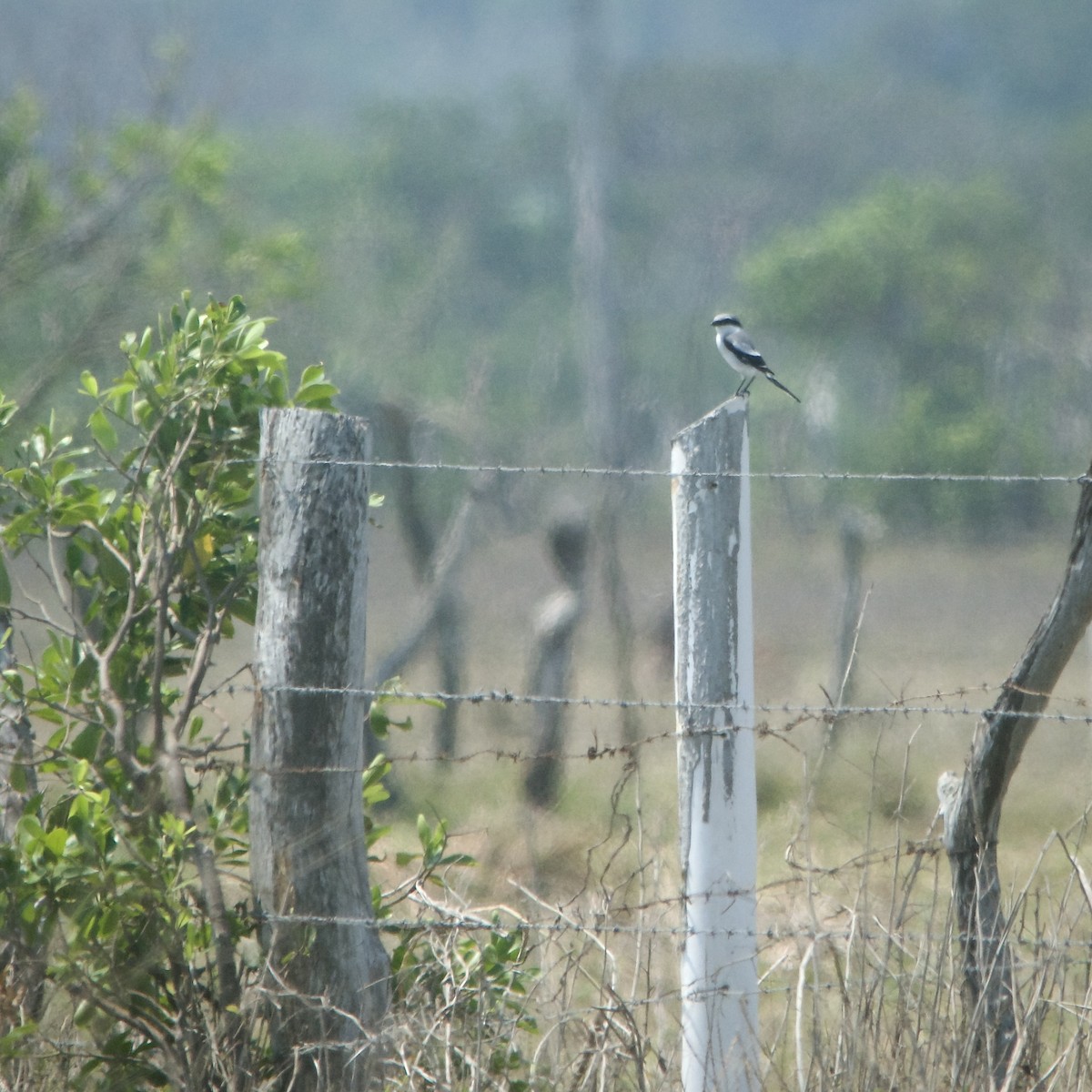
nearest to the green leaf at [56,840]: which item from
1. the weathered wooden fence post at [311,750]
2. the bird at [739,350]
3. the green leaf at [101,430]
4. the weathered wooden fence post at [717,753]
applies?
the weathered wooden fence post at [311,750]

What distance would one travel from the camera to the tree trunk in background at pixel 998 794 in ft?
A: 9.82

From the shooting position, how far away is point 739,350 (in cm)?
420

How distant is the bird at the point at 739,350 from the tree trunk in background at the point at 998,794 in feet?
3.94

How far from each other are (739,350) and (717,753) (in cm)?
162

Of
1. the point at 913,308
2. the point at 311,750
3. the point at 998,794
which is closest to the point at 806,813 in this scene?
the point at 998,794

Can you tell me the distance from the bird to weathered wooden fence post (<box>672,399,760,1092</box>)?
1149mm

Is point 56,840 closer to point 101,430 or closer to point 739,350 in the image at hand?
point 101,430

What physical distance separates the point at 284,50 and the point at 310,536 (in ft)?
148

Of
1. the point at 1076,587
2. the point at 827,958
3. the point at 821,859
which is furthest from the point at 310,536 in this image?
the point at 821,859

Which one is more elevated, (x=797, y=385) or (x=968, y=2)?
(x=968, y=2)

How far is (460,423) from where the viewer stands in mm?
11695

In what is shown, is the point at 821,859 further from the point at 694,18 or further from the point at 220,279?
the point at 694,18

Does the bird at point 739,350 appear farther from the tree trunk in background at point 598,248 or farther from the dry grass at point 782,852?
the tree trunk in background at point 598,248

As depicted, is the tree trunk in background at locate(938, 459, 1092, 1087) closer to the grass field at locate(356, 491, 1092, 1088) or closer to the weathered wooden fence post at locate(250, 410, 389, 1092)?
the grass field at locate(356, 491, 1092, 1088)
